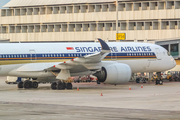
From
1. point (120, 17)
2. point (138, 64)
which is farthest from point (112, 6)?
point (138, 64)

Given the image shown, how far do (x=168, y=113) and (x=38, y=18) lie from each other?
6270 cm

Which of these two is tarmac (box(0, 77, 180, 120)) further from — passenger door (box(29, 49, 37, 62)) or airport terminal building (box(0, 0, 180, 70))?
airport terminal building (box(0, 0, 180, 70))

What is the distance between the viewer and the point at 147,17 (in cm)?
6906

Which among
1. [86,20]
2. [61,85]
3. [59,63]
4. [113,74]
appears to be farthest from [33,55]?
[86,20]

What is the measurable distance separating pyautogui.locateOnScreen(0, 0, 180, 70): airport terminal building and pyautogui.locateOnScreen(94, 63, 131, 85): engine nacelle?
34.3 meters

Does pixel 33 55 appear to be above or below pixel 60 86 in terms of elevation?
above

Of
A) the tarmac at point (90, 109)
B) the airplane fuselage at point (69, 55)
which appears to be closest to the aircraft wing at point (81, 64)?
the airplane fuselage at point (69, 55)

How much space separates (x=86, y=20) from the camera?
73.6m

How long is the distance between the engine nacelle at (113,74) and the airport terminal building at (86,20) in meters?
34.3

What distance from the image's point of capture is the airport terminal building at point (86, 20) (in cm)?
6888

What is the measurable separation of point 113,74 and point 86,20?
4285cm

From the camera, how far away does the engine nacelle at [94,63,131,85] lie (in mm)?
31750

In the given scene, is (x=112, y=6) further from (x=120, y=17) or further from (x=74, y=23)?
(x=74, y=23)

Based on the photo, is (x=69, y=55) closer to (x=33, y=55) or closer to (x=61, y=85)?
(x=61, y=85)
